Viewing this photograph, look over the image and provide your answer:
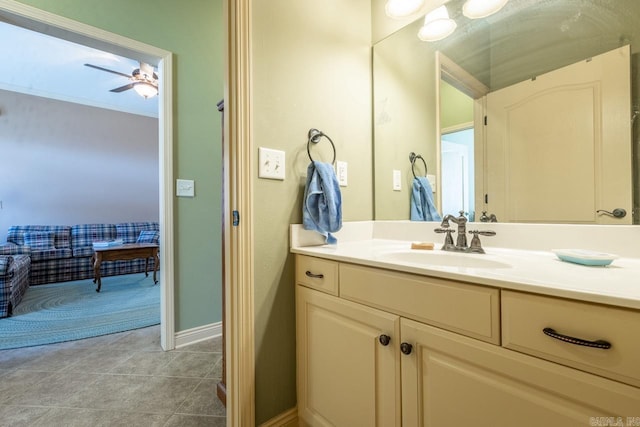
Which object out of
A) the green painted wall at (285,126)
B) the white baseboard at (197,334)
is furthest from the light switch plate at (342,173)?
the white baseboard at (197,334)

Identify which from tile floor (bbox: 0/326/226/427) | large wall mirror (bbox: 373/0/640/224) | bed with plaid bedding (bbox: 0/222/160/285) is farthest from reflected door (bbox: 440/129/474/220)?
bed with plaid bedding (bbox: 0/222/160/285)

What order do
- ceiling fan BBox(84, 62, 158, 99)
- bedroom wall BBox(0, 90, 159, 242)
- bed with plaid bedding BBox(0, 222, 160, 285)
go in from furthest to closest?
bedroom wall BBox(0, 90, 159, 242)
bed with plaid bedding BBox(0, 222, 160, 285)
ceiling fan BBox(84, 62, 158, 99)

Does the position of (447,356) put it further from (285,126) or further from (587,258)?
(285,126)

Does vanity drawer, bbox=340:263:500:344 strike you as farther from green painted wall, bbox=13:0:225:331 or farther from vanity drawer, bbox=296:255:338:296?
green painted wall, bbox=13:0:225:331

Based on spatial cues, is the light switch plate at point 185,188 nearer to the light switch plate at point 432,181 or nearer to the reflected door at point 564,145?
the light switch plate at point 432,181

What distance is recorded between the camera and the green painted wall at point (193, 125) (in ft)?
6.26

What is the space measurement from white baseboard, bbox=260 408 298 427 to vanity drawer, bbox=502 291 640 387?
93 cm

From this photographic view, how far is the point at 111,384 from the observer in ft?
4.98

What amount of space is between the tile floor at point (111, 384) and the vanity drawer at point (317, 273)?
0.80 meters

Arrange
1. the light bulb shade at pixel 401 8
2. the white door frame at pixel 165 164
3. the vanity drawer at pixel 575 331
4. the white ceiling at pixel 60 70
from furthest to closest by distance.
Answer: the white ceiling at pixel 60 70 < the white door frame at pixel 165 164 < the light bulb shade at pixel 401 8 < the vanity drawer at pixel 575 331

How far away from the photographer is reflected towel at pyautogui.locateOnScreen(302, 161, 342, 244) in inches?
45.1

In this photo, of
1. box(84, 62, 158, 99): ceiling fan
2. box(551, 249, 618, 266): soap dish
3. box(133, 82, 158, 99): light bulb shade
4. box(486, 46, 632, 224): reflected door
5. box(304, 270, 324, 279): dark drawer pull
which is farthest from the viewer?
box(133, 82, 158, 99): light bulb shade

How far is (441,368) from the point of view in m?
0.70

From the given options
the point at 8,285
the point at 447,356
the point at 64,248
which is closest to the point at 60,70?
the point at 64,248
